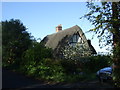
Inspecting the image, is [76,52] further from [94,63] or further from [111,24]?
[111,24]

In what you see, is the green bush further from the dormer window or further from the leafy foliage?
the dormer window

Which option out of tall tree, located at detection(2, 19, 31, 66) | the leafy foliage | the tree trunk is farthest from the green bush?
the tree trunk

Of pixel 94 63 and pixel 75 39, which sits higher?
pixel 75 39

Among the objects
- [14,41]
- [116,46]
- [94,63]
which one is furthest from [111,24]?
[14,41]

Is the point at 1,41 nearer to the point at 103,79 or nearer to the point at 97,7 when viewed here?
the point at 103,79

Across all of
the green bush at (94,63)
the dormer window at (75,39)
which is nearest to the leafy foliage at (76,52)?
the green bush at (94,63)

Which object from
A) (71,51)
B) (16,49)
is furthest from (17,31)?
(71,51)

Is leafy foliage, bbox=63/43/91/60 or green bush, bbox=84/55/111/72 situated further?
leafy foliage, bbox=63/43/91/60

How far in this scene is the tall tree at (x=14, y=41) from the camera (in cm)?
2576

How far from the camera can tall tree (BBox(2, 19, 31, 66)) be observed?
84.5ft

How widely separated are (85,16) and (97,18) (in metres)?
0.54

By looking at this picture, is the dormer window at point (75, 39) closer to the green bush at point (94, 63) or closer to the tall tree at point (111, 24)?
the green bush at point (94, 63)

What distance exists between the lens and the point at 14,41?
85.0 ft

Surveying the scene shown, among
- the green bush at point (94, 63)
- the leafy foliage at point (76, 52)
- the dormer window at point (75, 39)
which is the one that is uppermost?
the dormer window at point (75, 39)
